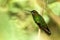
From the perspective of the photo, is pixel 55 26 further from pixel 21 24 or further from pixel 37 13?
pixel 21 24

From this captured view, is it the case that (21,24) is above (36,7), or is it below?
below

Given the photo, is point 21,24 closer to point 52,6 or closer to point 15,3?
point 15,3

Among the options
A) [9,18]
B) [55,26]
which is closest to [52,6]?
[55,26]

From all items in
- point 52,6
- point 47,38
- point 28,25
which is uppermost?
point 52,6
